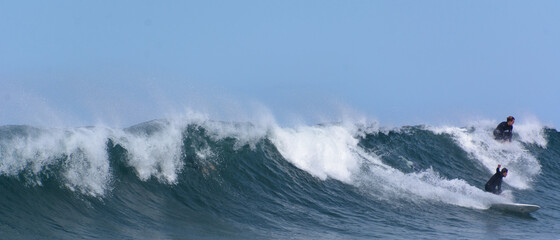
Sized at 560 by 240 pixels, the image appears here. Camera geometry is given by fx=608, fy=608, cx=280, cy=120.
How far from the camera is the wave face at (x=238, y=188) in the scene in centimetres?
920

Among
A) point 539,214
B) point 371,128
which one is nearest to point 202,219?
point 539,214

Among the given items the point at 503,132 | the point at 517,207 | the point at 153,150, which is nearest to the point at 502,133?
the point at 503,132

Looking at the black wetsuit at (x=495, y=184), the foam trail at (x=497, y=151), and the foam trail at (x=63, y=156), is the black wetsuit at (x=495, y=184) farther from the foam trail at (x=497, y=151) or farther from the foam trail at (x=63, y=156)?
the foam trail at (x=63, y=156)

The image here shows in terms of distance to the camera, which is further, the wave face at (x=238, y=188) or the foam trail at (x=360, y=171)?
the foam trail at (x=360, y=171)

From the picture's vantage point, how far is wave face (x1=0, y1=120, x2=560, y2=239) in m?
9.20

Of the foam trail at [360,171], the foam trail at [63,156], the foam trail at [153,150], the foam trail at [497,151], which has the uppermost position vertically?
the foam trail at [497,151]

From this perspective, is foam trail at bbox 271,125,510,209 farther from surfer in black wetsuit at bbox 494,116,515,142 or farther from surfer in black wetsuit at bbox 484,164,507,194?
surfer in black wetsuit at bbox 494,116,515,142

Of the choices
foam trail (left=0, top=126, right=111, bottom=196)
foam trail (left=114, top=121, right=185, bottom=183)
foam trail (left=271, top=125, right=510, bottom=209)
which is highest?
foam trail (left=271, top=125, right=510, bottom=209)

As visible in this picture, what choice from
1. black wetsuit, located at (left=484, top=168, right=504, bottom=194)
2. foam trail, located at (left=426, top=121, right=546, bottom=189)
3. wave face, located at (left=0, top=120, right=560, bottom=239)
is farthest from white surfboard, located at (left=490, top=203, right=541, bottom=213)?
foam trail, located at (left=426, top=121, right=546, bottom=189)

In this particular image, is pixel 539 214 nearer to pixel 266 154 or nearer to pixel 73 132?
pixel 266 154

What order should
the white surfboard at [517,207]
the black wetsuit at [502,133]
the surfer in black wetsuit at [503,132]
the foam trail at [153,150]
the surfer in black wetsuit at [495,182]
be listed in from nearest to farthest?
the foam trail at [153,150] → the white surfboard at [517,207] → the surfer in black wetsuit at [495,182] → the surfer in black wetsuit at [503,132] → the black wetsuit at [502,133]

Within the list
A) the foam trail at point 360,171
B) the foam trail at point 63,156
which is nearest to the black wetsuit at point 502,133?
the foam trail at point 360,171

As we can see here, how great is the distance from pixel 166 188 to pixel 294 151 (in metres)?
4.46

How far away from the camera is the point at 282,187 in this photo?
502 inches
